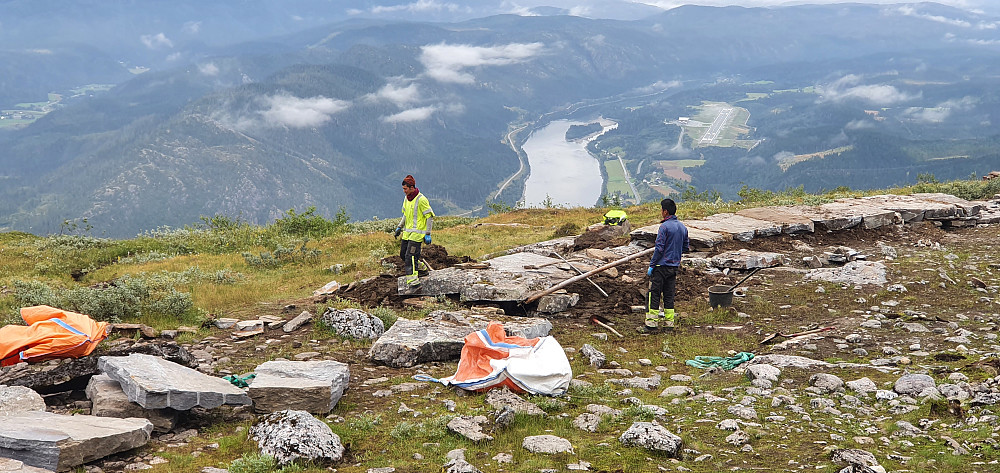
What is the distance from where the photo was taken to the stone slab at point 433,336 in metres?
8.51

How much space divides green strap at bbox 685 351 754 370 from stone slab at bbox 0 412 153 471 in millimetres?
6325

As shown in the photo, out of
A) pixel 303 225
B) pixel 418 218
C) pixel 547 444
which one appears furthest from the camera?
pixel 303 225

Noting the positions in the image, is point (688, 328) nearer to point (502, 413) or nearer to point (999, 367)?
point (999, 367)

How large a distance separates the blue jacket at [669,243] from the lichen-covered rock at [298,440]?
633 centimetres

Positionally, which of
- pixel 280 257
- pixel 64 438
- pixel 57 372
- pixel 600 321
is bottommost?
pixel 280 257

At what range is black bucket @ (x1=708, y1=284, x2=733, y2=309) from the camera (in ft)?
37.0

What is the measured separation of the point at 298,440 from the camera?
17.7 feet

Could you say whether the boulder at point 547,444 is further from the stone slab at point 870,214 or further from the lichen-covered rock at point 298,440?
the stone slab at point 870,214

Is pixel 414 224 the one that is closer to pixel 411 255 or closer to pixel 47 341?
pixel 411 255

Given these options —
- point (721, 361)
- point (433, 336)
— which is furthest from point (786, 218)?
point (433, 336)

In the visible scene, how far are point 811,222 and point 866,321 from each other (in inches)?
283

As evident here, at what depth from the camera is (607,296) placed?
38.7ft

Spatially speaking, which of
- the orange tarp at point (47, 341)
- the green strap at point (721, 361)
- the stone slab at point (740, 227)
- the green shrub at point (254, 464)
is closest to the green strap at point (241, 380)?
the green shrub at point (254, 464)

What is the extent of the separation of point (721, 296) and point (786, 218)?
6.94 metres
